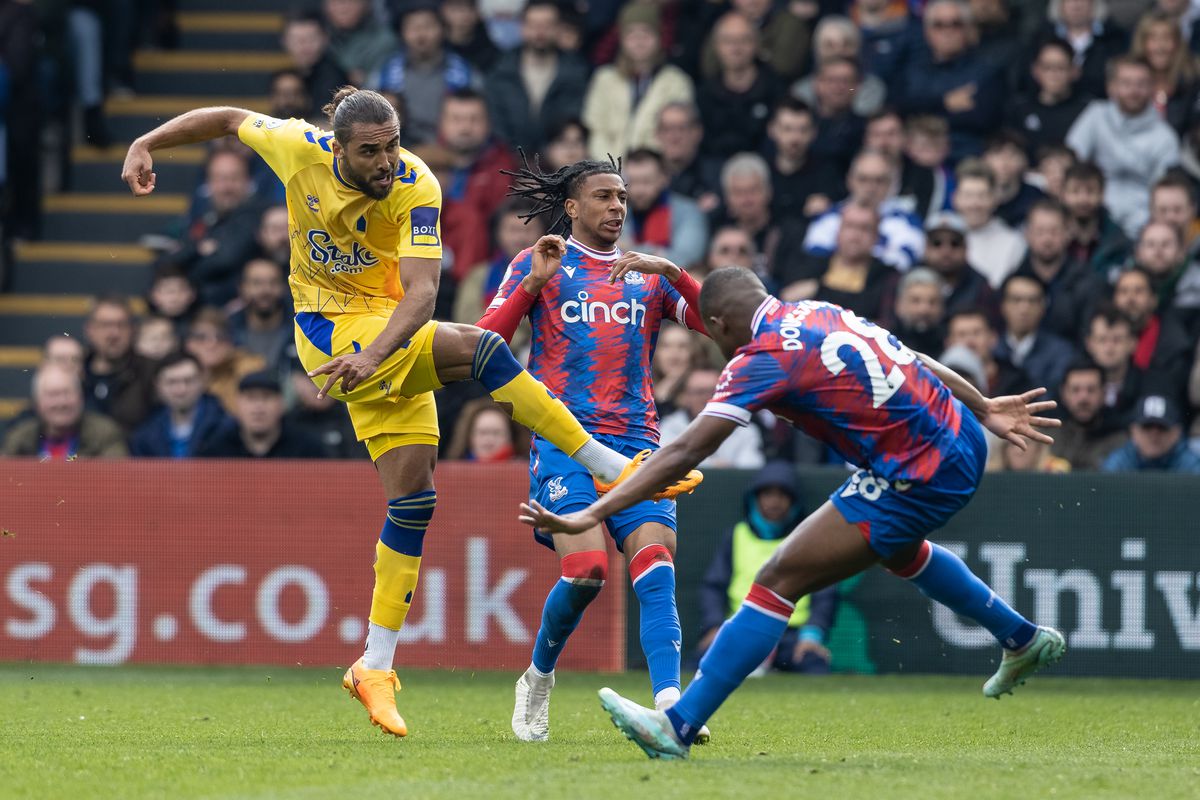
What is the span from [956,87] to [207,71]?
763 cm

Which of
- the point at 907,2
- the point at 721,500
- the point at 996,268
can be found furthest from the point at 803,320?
the point at 907,2

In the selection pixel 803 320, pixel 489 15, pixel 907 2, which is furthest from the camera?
pixel 489 15

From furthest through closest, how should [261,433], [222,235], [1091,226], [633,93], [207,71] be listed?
[207,71], [633,93], [222,235], [1091,226], [261,433]

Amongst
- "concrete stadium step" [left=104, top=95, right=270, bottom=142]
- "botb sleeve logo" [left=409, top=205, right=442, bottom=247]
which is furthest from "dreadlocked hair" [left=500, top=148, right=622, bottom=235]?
"concrete stadium step" [left=104, top=95, right=270, bottom=142]

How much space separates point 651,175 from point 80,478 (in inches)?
188

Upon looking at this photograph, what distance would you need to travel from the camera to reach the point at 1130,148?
14562mm

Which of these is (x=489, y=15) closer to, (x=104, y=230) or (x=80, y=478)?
(x=104, y=230)

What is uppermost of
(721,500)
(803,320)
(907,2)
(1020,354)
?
(907,2)

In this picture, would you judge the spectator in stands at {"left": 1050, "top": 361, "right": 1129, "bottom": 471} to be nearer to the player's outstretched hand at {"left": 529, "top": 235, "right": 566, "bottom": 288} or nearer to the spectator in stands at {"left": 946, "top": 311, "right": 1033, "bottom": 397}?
the spectator in stands at {"left": 946, "top": 311, "right": 1033, "bottom": 397}

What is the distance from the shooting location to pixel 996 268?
46.7ft

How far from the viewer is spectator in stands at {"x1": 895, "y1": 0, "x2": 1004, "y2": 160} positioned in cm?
1513

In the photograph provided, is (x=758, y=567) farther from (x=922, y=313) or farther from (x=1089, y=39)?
(x=1089, y=39)

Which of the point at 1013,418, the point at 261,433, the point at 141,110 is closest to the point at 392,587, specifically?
the point at 1013,418

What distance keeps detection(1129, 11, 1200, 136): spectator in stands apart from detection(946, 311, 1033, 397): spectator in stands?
2.85m
